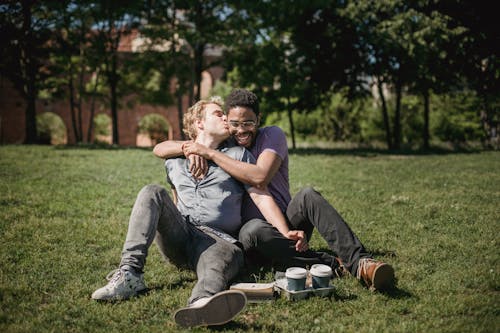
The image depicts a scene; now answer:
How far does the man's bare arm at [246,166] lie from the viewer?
403 centimetres

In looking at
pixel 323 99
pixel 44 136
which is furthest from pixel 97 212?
pixel 44 136

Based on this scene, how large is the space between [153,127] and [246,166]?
1608 inches

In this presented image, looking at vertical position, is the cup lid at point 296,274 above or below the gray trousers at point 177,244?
below

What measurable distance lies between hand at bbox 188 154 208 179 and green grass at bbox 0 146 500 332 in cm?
99

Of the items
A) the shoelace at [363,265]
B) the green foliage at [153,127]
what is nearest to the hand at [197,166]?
the shoelace at [363,265]

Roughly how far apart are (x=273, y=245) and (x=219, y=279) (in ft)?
2.45

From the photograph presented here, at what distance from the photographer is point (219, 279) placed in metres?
3.36

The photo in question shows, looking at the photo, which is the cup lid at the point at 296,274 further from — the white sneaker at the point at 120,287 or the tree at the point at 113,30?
the tree at the point at 113,30

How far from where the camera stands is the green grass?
3.18m

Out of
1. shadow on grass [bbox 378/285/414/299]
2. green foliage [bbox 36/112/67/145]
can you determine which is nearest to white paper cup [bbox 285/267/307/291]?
shadow on grass [bbox 378/285/414/299]

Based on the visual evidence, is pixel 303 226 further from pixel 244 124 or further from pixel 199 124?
pixel 199 124

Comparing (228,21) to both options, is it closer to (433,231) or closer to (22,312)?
(433,231)

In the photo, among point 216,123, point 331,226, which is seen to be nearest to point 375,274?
point 331,226

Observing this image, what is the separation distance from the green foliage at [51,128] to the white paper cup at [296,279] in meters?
38.9
